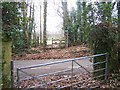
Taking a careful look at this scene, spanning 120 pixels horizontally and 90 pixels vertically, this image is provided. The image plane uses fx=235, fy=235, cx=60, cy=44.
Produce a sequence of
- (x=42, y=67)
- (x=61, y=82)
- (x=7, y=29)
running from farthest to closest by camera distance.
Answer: (x=61, y=82), (x=42, y=67), (x=7, y=29)

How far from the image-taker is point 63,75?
96.9 inches

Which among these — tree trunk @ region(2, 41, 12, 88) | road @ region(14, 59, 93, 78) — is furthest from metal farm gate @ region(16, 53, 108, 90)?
tree trunk @ region(2, 41, 12, 88)

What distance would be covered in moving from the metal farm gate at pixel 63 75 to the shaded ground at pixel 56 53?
7 cm

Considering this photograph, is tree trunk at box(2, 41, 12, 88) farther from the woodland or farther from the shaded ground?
the shaded ground

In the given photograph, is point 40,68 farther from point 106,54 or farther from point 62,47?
point 106,54

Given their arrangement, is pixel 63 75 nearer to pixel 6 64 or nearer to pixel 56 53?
pixel 56 53

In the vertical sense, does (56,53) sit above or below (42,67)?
above

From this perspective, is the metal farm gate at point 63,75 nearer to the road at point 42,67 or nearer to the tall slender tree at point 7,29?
the road at point 42,67

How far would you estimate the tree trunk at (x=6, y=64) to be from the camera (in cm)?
216

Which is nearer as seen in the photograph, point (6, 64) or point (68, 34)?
point (6, 64)

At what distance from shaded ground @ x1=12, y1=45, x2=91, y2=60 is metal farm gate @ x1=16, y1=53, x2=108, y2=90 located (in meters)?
0.07

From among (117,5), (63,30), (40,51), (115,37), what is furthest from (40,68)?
(117,5)

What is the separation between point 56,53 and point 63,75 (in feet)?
0.81

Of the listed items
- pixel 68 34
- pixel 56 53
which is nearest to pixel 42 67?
pixel 56 53
